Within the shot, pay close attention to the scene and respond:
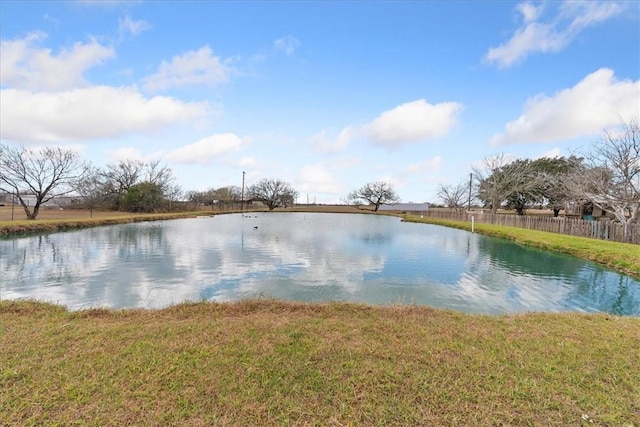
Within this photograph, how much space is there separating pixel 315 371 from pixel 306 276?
5561 mm

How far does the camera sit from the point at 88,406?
2.18 metres

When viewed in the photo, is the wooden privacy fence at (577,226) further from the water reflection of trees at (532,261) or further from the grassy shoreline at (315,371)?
the grassy shoreline at (315,371)

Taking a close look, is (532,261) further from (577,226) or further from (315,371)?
(315,371)


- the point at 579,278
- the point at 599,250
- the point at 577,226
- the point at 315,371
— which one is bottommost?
the point at 579,278

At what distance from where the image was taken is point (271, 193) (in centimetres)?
6253

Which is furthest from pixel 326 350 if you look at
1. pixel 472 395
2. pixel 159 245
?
pixel 159 245

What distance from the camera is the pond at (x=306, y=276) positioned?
6.34 metres

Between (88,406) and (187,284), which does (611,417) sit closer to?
(88,406)

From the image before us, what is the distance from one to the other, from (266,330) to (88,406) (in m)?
1.72

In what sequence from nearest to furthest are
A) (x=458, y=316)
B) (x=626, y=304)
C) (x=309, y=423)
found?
(x=309, y=423)
(x=458, y=316)
(x=626, y=304)

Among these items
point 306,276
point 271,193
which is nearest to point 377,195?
point 271,193

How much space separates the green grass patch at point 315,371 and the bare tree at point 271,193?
191ft

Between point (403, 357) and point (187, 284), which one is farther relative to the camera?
point (187, 284)

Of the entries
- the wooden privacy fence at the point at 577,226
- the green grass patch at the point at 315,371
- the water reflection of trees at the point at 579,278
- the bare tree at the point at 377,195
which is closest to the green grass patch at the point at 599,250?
the water reflection of trees at the point at 579,278
